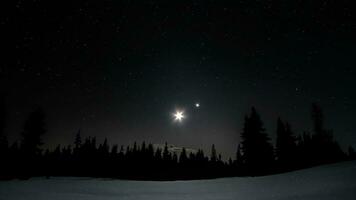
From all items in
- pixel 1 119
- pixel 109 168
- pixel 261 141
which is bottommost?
pixel 109 168

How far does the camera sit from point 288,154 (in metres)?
40.5

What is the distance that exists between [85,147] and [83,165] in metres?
15.9

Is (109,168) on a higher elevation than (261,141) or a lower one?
lower

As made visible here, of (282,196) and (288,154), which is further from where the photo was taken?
(288,154)

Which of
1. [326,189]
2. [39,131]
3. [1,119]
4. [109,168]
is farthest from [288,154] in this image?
[109,168]

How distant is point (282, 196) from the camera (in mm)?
7145

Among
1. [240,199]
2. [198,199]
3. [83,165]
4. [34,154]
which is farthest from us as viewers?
[83,165]

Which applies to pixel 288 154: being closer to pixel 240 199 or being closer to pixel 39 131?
pixel 240 199

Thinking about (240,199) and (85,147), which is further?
(85,147)

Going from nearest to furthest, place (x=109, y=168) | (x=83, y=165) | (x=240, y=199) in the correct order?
1. (x=240, y=199)
2. (x=83, y=165)
3. (x=109, y=168)

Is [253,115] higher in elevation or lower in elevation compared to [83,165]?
higher

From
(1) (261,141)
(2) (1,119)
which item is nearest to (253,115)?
(1) (261,141)

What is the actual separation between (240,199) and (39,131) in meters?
41.3

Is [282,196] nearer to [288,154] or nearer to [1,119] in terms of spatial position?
[288,154]
